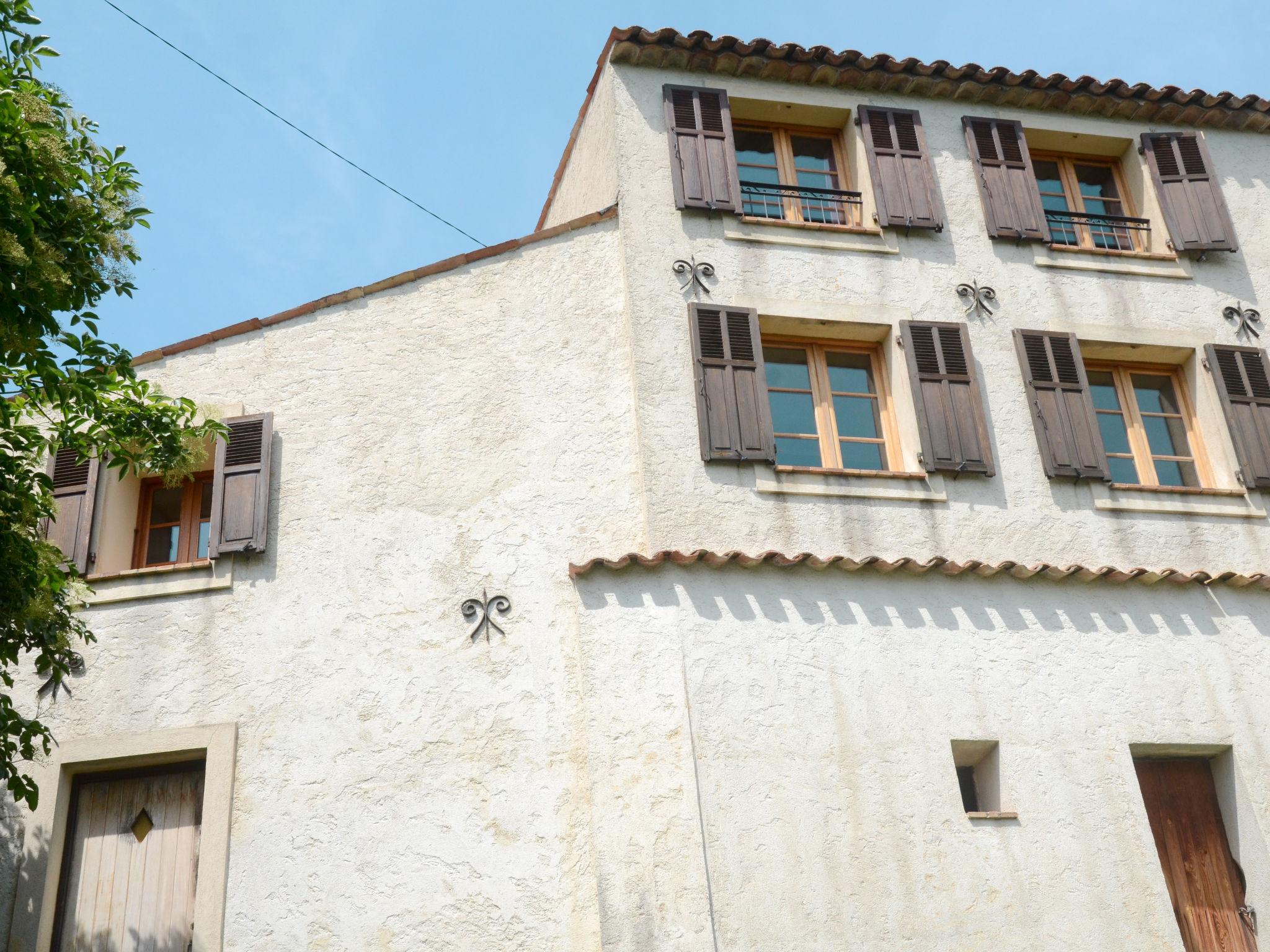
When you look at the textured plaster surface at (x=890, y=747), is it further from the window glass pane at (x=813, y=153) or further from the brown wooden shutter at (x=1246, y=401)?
the window glass pane at (x=813, y=153)

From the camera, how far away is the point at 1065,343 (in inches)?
466

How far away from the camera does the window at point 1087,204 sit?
1302 centimetres

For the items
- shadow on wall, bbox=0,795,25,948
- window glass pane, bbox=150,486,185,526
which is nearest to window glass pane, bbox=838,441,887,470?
window glass pane, bbox=150,486,185,526

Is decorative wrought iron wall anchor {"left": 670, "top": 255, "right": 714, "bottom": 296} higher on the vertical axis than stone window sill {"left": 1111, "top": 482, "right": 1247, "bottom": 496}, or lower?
higher

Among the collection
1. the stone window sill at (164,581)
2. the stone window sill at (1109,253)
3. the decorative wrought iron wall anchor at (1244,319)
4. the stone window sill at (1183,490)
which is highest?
the stone window sill at (1109,253)

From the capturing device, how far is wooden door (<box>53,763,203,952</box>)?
30.9 feet

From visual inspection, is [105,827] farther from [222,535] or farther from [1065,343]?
[1065,343]

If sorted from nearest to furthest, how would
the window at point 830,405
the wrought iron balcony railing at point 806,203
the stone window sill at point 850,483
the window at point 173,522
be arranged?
the stone window sill at point 850,483
the window at point 173,522
the window at point 830,405
the wrought iron balcony railing at point 806,203

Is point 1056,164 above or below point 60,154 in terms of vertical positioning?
above

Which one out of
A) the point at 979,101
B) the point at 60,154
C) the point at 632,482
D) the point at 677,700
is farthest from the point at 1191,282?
the point at 60,154

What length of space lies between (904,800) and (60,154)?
669cm

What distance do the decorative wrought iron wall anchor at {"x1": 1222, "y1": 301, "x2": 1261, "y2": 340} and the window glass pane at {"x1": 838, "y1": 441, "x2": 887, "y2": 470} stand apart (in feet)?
12.1

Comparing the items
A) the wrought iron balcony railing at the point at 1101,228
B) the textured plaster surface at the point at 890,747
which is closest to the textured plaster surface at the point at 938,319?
the textured plaster surface at the point at 890,747

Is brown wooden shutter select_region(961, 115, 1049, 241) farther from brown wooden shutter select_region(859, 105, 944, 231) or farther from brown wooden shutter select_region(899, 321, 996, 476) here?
brown wooden shutter select_region(899, 321, 996, 476)
